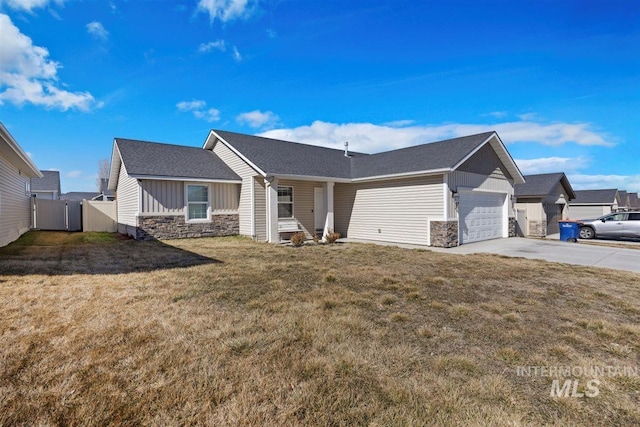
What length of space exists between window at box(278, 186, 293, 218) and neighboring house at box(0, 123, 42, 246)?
8927 millimetres

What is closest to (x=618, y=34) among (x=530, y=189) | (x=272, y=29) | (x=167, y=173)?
(x=530, y=189)

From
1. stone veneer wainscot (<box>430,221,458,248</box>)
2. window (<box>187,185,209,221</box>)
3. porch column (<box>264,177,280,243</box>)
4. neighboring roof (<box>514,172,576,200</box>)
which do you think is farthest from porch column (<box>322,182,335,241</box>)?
neighboring roof (<box>514,172,576,200</box>)

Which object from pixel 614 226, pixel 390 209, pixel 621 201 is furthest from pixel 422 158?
pixel 621 201

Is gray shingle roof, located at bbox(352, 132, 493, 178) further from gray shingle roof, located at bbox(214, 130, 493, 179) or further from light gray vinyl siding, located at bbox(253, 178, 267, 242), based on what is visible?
light gray vinyl siding, located at bbox(253, 178, 267, 242)

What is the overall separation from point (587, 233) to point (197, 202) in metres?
20.4

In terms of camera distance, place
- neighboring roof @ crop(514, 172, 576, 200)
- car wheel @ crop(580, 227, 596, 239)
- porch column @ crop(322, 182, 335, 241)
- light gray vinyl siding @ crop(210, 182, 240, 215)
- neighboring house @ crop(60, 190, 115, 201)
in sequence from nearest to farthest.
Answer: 1. light gray vinyl siding @ crop(210, 182, 240, 215)
2. porch column @ crop(322, 182, 335, 241)
3. car wheel @ crop(580, 227, 596, 239)
4. neighboring roof @ crop(514, 172, 576, 200)
5. neighboring house @ crop(60, 190, 115, 201)

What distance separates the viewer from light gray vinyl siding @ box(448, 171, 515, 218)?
12073 millimetres

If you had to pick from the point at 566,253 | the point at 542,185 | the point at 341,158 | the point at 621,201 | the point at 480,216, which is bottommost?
the point at 566,253

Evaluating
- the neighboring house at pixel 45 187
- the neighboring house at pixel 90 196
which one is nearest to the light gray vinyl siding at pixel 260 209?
the neighboring house at pixel 90 196

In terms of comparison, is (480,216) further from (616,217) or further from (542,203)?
(616,217)

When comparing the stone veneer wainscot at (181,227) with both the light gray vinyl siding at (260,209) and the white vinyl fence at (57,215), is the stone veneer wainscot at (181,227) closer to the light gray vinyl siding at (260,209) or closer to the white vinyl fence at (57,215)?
the light gray vinyl siding at (260,209)

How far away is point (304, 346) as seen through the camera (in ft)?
10.8

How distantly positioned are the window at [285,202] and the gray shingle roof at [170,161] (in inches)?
83.3

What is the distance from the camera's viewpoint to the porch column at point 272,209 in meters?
12.7
